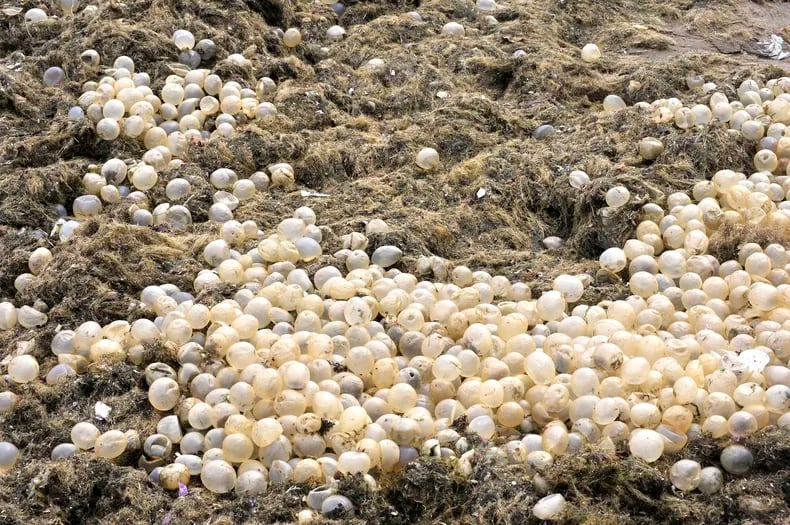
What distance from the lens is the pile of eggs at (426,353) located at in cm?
217

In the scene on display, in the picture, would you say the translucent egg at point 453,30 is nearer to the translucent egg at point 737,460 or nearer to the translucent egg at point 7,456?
the translucent egg at point 737,460

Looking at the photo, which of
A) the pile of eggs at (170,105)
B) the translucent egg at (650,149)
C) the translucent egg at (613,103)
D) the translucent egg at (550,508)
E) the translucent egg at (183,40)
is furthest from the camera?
the translucent egg at (183,40)

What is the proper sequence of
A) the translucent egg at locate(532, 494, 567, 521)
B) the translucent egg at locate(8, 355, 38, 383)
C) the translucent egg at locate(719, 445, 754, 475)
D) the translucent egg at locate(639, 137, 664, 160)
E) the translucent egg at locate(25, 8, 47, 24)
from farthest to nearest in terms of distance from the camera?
1. the translucent egg at locate(25, 8, 47, 24)
2. the translucent egg at locate(639, 137, 664, 160)
3. the translucent egg at locate(8, 355, 38, 383)
4. the translucent egg at locate(719, 445, 754, 475)
5. the translucent egg at locate(532, 494, 567, 521)

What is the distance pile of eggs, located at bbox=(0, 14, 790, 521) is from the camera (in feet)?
7.12

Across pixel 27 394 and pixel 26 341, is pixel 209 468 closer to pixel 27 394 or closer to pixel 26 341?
pixel 27 394

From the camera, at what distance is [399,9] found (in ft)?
14.5

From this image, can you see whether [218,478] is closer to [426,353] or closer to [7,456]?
[7,456]

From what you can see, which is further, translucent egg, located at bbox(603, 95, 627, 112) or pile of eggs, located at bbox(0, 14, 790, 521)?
translucent egg, located at bbox(603, 95, 627, 112)

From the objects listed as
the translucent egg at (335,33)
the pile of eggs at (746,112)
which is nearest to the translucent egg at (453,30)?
the translucent egg at (335,33)

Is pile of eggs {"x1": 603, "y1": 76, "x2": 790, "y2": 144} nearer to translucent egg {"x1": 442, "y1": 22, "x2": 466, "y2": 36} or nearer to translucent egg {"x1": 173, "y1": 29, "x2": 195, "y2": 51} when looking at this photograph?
translucent egg {"x1": 442, "y1": 22, "x2": 466, "y2": 36}

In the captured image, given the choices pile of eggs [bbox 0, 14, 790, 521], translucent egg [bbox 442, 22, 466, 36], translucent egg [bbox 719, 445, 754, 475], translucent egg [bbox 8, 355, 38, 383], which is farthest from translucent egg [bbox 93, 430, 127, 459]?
translucent egg [bbox 442, 22, 466, 36]

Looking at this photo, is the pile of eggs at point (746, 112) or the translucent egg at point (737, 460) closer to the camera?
the translucent egg at point (737, 460)

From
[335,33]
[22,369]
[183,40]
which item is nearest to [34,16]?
[183,40]

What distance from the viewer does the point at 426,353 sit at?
2500 mm
